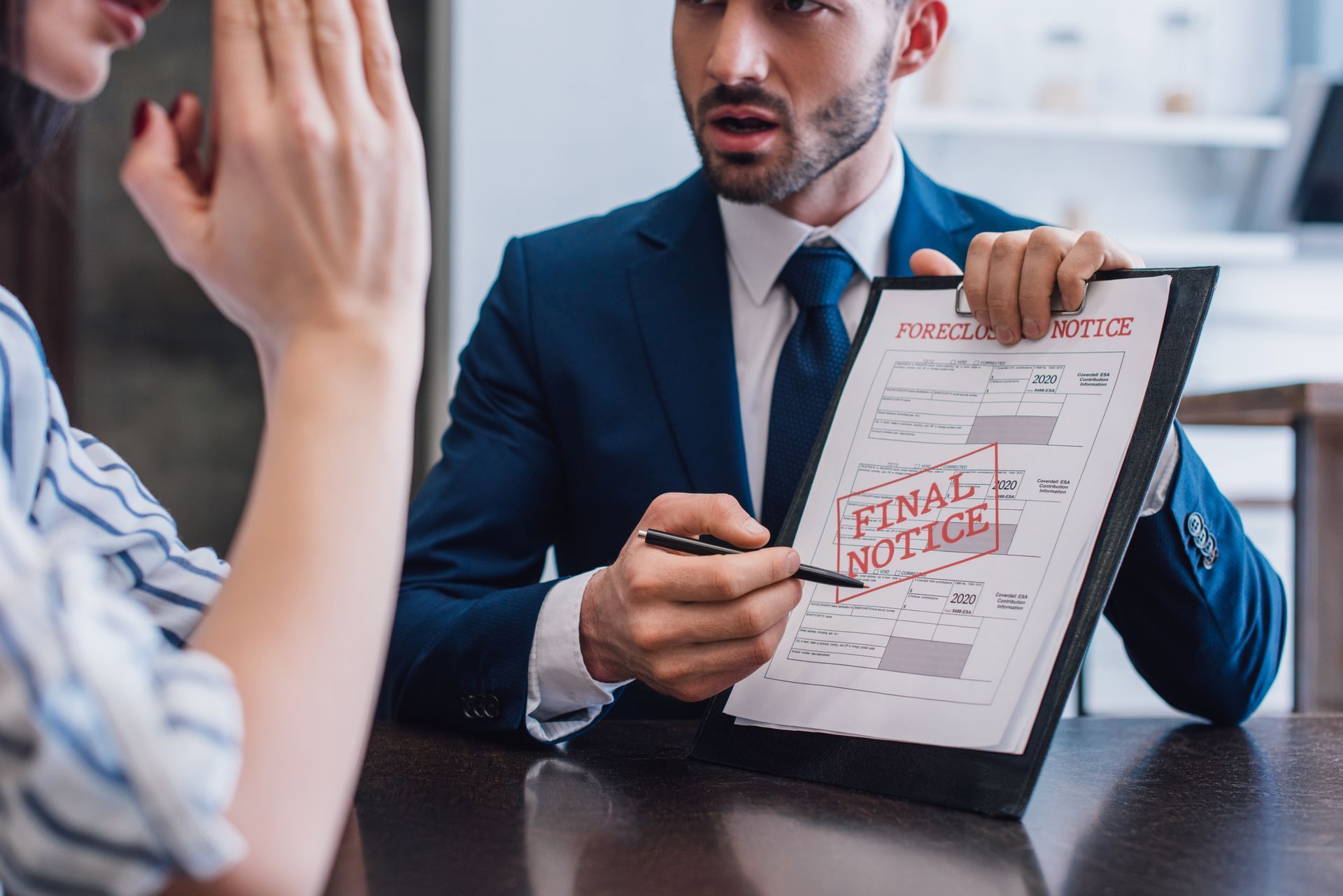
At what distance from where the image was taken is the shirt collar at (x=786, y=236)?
131 cm

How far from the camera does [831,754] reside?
0.72 m

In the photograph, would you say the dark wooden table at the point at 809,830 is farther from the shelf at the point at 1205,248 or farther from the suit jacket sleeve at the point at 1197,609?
the shelf at the point at 1205,248

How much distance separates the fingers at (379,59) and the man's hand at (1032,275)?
454 mm

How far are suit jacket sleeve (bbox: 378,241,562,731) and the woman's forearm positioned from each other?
494 mm

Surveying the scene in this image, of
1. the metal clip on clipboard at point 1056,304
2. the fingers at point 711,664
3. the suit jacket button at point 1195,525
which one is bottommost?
the fingers at point 711,664

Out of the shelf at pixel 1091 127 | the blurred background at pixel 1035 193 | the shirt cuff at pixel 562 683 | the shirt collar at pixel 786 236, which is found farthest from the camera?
the shelf at pixel 1091 127

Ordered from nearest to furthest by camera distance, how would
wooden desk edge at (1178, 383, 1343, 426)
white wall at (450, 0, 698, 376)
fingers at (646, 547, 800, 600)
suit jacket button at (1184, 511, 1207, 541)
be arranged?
fingers at (646, 547, 800, 600) < suit jacket button at (1184, 511, 1207, 541) < wooden desk edge at (1178, 383, 1343, 426) < white wall at (450, 0, 698, 376)

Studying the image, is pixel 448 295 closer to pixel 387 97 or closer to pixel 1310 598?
pixel 1310 598

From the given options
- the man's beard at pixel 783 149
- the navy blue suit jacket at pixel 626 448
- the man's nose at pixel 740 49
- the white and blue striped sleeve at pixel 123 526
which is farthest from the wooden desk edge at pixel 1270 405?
the white and blue striped sleeve at pixel 123 526

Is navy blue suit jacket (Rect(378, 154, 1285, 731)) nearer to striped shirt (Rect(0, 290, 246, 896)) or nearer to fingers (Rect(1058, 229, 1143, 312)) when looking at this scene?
fingers (Rect(1058, 229, 1143, 312))

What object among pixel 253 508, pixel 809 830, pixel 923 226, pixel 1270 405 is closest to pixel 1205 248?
pixel 1270 405

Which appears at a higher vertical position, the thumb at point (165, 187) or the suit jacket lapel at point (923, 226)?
the thumb at point (165, 187)

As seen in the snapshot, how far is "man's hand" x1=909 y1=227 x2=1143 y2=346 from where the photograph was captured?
0.79 meters

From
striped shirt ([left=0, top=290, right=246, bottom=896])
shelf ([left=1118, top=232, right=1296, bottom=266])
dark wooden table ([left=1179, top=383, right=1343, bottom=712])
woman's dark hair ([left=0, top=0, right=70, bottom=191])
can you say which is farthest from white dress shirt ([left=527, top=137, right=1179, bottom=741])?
shelf ([left=1118, top=232, right=1296, bottom=266])
